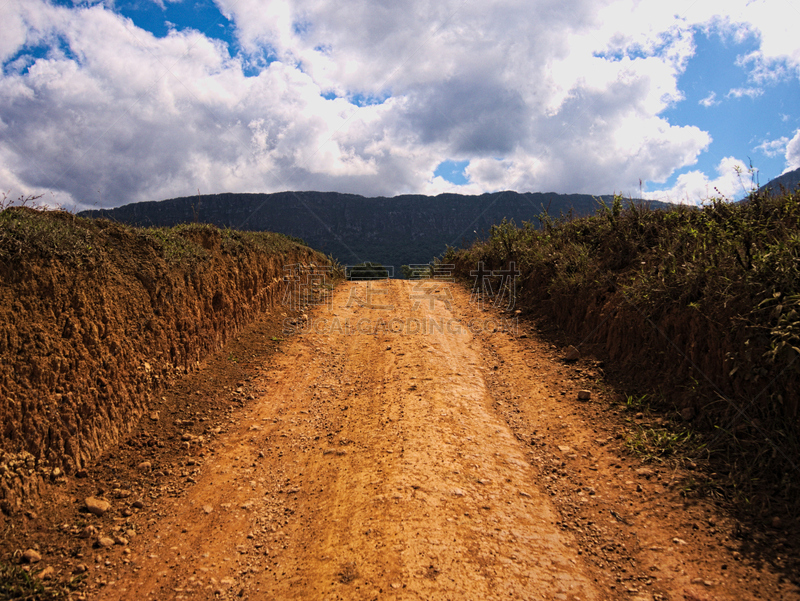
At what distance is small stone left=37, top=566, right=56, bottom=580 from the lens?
289 centimetres

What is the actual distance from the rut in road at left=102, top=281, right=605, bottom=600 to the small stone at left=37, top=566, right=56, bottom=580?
405mm

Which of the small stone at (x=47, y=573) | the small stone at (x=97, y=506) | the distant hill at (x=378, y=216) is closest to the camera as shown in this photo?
the small stone at (x=47, y=573)

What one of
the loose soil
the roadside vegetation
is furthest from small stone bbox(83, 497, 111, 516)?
the roadside vegetation

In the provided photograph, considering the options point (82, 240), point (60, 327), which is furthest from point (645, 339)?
point (82, 240)

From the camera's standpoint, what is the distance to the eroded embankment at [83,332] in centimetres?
358

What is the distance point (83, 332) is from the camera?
436cm

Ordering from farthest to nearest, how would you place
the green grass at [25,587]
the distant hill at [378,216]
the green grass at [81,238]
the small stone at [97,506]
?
the distant hill at [378,216], the green grass at [81,238], the small stone at [97,506], the green grass at [25,587]

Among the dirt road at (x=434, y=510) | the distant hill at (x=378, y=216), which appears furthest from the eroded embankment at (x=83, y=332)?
the distant hill at (x=378, y=216)

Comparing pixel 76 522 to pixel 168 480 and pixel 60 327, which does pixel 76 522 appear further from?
pixel 60 327

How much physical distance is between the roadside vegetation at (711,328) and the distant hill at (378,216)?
197ft

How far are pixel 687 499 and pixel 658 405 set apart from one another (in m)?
1.51

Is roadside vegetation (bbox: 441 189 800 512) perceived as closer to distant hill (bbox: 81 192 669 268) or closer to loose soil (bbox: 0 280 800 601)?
loose soil (bbox: 0 280 800 601)

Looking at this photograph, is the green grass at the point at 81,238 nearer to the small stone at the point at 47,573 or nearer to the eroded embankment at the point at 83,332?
the eroded embankment at the point at 83,332

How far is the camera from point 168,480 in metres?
4.13
